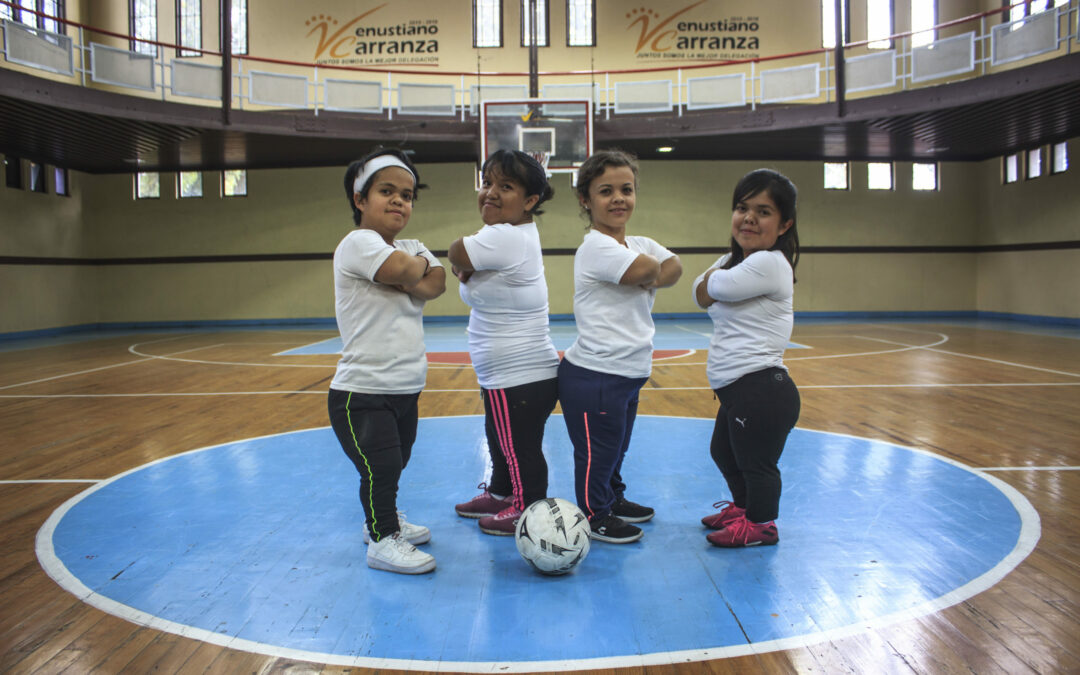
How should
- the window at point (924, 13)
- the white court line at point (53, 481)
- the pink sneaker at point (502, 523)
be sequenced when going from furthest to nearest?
the window at point (924, 13) → the white court line at point (53, 481) → the pink sneaker at point (502, 523)

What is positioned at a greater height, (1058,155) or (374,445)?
(1058,155)

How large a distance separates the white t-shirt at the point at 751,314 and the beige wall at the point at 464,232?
12.8 m

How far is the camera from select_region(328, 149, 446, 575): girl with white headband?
2.35 metres

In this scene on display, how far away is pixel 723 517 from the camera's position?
2732 mm

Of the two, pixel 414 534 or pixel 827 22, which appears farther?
pixel 827 22

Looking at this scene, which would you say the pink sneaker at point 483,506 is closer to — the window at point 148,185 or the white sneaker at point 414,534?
the white sneaker at point 414,534

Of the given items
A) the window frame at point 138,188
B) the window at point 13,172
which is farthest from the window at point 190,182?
the window at point 13,172

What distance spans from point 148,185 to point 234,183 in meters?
1.93

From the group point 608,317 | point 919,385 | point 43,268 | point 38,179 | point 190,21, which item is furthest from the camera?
point 190,21

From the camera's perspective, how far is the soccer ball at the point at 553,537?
2264 millimetres

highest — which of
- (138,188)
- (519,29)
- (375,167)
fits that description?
(519,29)

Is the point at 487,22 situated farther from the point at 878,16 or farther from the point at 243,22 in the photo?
the point at 878,16

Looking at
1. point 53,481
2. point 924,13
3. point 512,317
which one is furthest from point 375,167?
point 924,13

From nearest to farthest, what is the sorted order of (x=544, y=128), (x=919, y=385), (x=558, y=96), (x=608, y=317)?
1. (x=608, y=317)
2. (x=919, y=385)
3. (x=544, y=128)
4. (x=558, y=96)
